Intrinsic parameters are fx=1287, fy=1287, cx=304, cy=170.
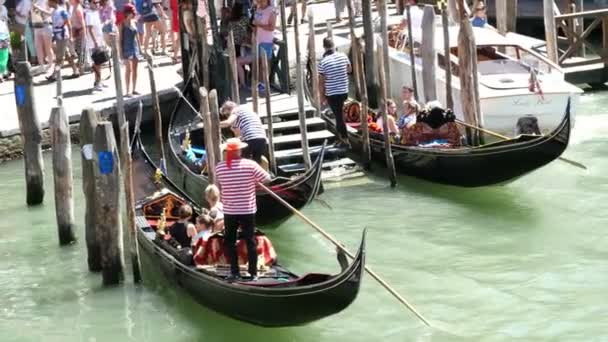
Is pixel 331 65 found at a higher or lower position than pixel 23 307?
higher

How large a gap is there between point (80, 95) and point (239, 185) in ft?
19.4

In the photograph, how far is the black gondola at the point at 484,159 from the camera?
10.2 m

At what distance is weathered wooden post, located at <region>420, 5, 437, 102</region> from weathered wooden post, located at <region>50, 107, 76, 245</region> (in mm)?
4009

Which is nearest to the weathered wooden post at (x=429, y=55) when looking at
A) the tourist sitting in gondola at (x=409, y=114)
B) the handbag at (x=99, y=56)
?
the tourist sitting in gondola at (x=409, y=114)

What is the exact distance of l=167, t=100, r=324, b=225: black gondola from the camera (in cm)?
948

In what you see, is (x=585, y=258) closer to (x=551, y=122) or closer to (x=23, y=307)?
(x=551, y=122)

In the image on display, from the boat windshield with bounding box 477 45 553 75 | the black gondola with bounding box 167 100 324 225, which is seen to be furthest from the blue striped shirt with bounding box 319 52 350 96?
the boat windshield with bounding box 477 45 553 75

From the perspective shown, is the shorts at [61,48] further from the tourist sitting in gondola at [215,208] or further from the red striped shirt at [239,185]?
the red striped shirt at [239,185]

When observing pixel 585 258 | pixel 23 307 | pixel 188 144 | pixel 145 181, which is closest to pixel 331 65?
pixel 188 144

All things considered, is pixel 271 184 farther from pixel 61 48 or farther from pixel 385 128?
pixel 61 48

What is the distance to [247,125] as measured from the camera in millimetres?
9828

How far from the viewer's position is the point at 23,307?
8594mm

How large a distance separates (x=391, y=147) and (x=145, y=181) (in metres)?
2.36

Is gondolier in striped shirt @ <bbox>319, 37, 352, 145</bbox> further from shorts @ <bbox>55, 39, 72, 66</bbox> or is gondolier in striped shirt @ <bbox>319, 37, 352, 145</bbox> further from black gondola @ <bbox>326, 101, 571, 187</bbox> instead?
shorts @ <bbox>55, 39, 72, 66</bbox>
